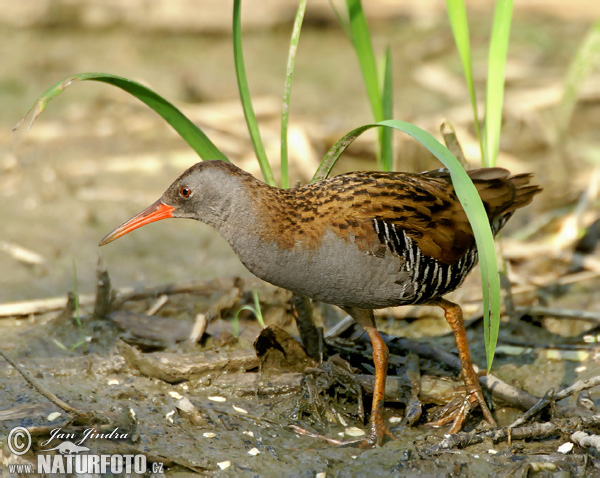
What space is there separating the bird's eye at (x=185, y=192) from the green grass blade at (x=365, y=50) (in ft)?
3.38

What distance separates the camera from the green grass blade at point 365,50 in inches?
145

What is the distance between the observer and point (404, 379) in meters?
3.80

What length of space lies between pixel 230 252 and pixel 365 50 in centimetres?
195

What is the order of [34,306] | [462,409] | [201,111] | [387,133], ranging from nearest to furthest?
1. [462,409]
2. [387,133]
3. [34,306]
4. [201,111]

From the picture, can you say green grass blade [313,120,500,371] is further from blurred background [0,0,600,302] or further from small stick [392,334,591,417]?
blurred background [0,0,600,302]

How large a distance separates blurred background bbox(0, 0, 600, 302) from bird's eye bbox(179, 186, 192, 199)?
3.43 ft

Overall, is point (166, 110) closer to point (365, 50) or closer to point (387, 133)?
point (365, 50)

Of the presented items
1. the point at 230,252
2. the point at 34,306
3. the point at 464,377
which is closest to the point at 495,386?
the point at 464,377

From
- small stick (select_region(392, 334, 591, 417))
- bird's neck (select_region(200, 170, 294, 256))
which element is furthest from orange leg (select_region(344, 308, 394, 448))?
bird's neck (select_region(200, 170, 294, 256))

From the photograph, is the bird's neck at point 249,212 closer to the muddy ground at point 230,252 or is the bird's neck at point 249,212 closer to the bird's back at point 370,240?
the bird's back at point 370,240

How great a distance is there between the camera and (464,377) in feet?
12.2

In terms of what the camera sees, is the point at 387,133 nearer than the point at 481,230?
No

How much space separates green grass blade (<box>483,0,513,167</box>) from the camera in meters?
3.83

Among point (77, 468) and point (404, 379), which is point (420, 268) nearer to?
point (404, 379)
